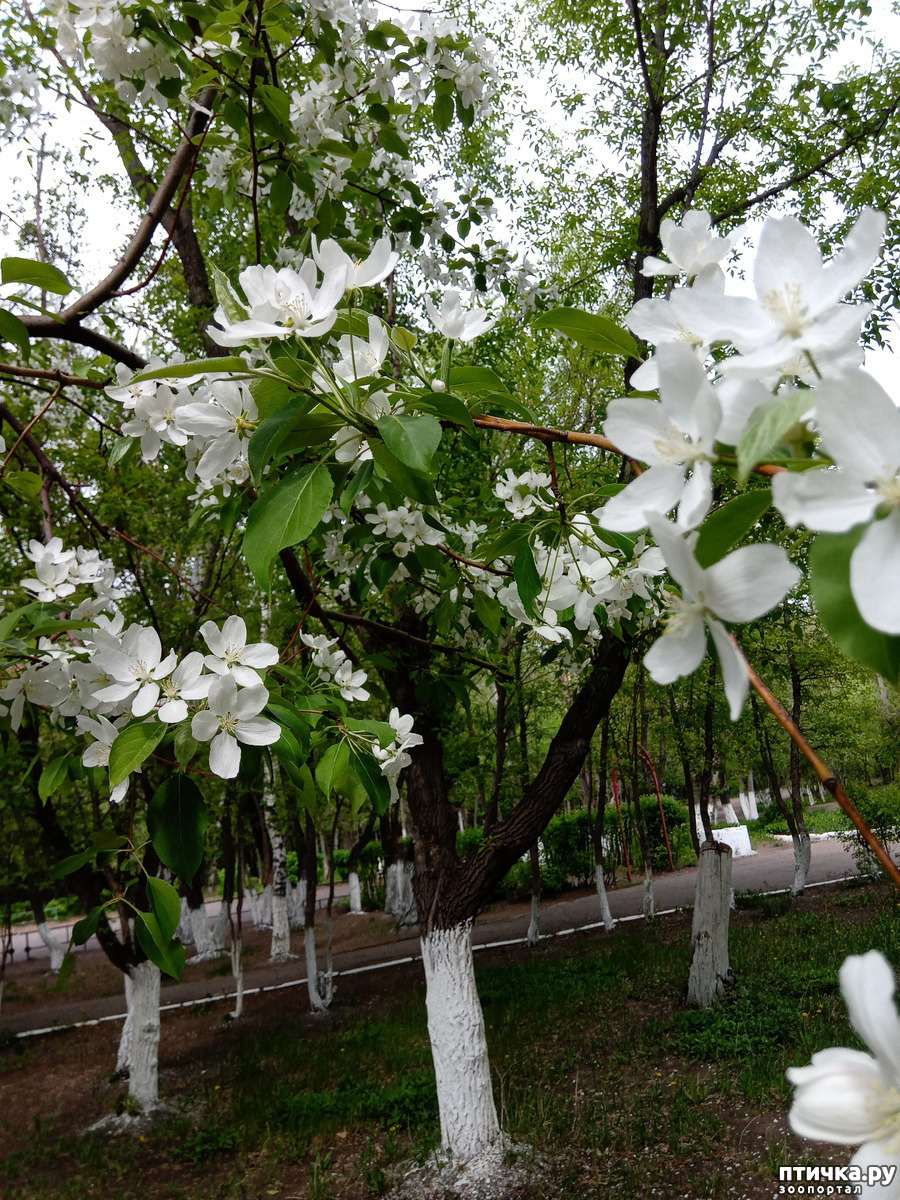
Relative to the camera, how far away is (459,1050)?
178 inches

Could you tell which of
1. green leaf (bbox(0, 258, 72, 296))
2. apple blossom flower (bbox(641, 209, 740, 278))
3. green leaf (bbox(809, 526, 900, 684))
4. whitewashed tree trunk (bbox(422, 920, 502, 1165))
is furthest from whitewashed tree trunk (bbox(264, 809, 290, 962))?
green leaf (bbox(809, 526, 900, 684))

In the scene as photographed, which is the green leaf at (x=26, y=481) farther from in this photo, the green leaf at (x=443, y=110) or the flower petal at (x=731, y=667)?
the flower petal at (x=731, y=667)

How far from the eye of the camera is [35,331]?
1.59m

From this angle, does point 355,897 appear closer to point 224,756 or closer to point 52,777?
point 52,777

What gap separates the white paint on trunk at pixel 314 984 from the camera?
326 inches

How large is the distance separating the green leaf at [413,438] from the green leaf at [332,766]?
57 cm

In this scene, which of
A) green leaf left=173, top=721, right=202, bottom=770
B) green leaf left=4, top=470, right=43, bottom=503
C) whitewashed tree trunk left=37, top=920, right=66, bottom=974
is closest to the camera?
green leaf left=173, top=721, right=202, bottom=770

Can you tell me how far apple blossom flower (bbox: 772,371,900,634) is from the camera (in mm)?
373

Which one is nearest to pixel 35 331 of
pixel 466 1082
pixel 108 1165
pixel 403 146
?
pixel 403 146

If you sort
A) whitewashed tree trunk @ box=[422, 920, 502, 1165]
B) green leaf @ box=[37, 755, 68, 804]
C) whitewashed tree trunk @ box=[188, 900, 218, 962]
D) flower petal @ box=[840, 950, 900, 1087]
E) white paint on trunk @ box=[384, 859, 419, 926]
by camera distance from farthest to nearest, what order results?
white paint on trunk @ box=[384, 859, 419, 926] < whitewashed tree trunk @ box=[188, 900, 218, 962] < whitewashed tree trunk @ box=[422, 920, 502, 1165] < green leaf @ box=[37, 755, 68, 804] < flower petal @ box=[840, 950, 900, 1087]

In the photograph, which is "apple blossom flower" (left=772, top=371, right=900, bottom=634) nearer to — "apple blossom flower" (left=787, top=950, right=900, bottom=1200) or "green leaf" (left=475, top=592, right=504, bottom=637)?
"apple blossom flower" (left=787, top=950, right=900, bottom=1200)

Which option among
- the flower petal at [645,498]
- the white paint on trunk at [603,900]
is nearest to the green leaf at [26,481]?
the flower petal at [645,498]

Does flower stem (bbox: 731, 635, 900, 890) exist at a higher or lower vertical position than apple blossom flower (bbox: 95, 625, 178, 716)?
lower

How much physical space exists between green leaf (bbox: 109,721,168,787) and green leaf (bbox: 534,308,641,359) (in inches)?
27.5
